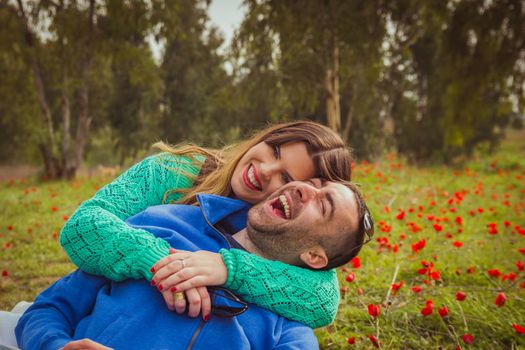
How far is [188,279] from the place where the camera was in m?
1.54

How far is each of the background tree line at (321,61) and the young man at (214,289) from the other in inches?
194

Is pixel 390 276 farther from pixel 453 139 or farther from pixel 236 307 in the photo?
pixel 453 139

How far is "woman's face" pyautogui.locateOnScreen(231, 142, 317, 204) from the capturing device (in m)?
2.12

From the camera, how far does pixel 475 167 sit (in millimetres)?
12109

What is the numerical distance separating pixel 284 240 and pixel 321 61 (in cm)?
917

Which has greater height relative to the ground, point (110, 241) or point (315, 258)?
point (110, 241)

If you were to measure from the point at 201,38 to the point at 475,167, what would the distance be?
16.5 meters

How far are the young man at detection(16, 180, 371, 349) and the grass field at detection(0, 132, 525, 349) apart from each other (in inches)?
22.6

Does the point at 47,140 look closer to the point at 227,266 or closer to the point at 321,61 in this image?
the point at 321,61

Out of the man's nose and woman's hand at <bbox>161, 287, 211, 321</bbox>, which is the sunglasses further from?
the man's nose

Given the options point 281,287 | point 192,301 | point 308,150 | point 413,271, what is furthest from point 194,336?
point 413,271

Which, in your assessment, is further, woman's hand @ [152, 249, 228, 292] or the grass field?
the grass field

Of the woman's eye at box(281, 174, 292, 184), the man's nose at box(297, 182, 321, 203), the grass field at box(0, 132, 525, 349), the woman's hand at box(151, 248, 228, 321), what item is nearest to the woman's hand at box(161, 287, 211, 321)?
the woman's hand at box(151, 248, 228, 321)

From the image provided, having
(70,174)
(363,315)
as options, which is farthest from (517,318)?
(70,174)
